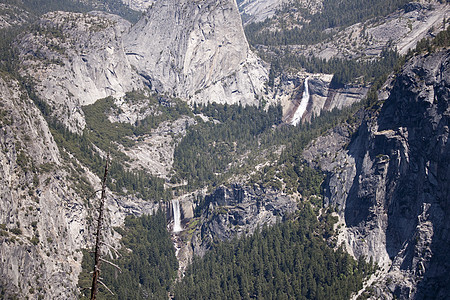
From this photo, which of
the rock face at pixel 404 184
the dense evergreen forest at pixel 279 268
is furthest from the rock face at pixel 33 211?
the rock face at pixel 404 184

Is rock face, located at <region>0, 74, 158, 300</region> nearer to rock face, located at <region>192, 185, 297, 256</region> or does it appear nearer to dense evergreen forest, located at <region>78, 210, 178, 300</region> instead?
dense evergreen forest, located at <region>78, 210, 178, 300</region>

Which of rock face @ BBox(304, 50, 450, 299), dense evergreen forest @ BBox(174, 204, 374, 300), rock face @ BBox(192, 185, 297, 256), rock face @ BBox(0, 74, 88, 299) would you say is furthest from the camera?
rock face @ BBox(192, 185, 297, 256)

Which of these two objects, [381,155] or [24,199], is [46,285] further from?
[381,155]

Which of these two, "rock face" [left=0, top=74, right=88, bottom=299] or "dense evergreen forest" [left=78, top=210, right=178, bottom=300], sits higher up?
"rock face" [left=0, top=74, right=88, bottom=299]

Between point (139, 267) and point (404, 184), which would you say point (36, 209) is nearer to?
point (139, 267)

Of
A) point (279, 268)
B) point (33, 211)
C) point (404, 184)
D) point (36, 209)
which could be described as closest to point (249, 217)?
point (279, 268)

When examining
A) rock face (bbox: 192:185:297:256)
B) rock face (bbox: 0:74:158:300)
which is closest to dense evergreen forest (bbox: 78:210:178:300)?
rock face (bbox: 0:74:158:300)
